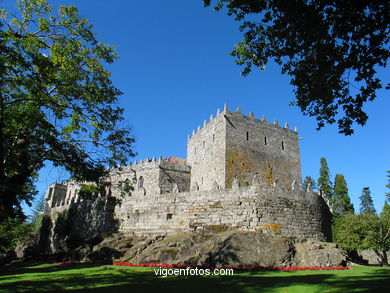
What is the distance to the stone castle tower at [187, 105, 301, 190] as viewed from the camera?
A: 27.6 meters

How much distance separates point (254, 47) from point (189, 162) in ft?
85.6

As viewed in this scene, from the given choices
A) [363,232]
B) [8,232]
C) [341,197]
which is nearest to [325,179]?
[341,197]

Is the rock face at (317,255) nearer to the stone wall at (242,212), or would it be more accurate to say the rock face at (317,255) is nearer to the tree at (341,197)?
the stone wall at (242,212)

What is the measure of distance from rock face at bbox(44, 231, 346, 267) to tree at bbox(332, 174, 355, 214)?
108ft

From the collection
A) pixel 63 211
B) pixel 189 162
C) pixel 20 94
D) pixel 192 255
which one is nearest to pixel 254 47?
pixel 20 94

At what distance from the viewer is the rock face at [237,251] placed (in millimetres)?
15430

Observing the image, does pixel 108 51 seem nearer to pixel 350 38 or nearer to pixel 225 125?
pixel 350 38

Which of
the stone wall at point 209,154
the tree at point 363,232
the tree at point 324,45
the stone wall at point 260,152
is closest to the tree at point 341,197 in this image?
the tree at point 363,232

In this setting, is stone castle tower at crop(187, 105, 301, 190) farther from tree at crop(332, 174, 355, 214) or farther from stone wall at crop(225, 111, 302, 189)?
tree at crop(332, 174, 355, 214)

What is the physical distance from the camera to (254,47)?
32.2 ft

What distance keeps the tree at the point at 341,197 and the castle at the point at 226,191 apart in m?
20.6

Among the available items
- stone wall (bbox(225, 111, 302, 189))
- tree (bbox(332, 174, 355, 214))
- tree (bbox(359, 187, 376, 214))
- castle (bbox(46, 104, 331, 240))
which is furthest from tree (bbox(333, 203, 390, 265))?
tree (bbox(359, 187, 376, 214))

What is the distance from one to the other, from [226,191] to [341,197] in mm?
35969

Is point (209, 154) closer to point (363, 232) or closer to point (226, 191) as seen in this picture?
point (226, 191)
